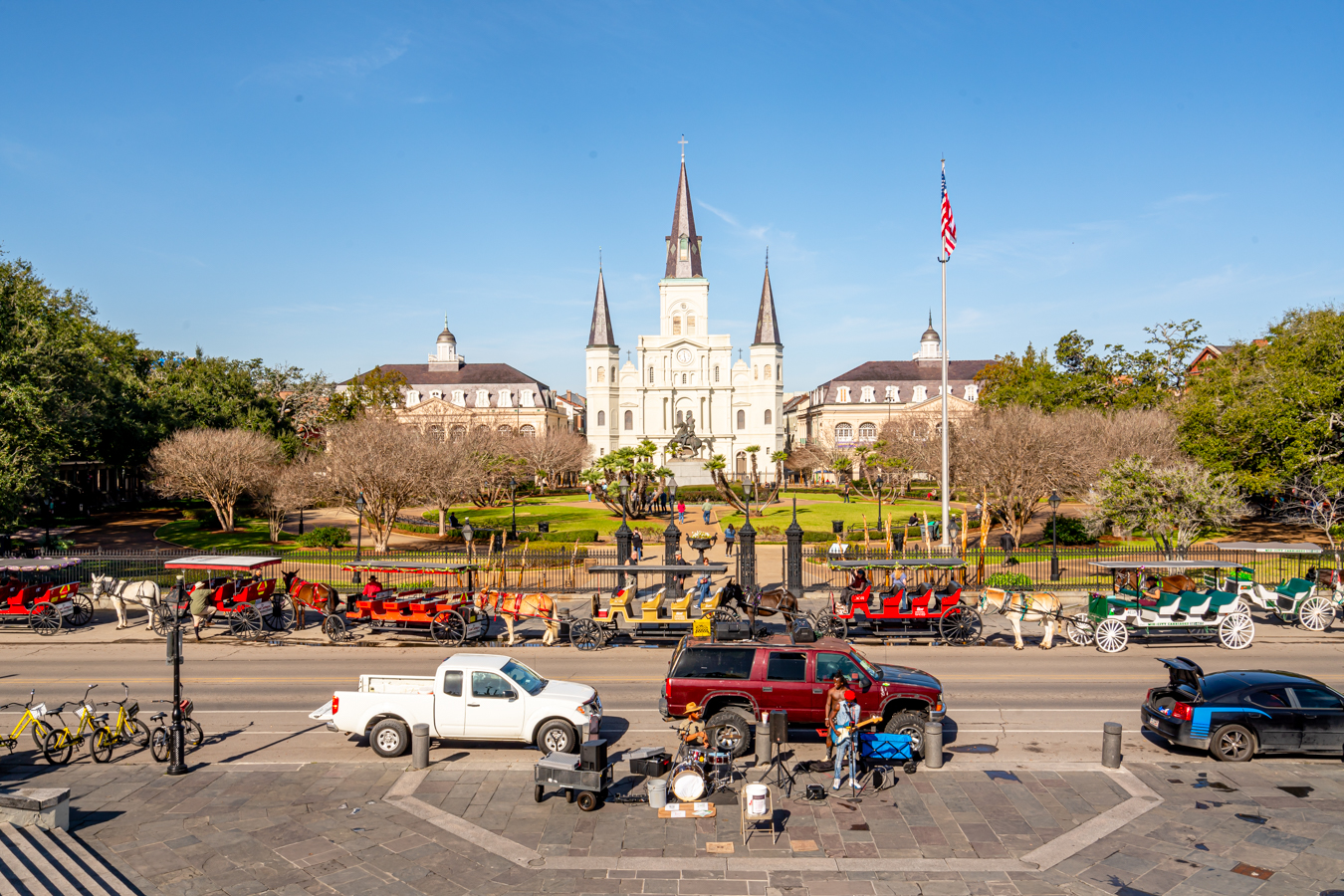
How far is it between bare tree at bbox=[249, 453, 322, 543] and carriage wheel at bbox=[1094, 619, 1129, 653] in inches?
1411

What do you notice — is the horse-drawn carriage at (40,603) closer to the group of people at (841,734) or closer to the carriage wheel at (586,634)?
the carriage wheel at (586,634)

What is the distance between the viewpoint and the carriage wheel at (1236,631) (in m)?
19.8

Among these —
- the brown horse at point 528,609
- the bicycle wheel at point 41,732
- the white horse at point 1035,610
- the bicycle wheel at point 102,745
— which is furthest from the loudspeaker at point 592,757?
the white horse at point 1035,610

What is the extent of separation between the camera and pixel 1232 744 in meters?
12.3

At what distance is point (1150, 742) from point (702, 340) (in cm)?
10736

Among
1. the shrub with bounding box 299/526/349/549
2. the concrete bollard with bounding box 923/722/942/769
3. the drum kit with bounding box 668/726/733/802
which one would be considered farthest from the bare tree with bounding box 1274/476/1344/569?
the shrub with bounding box 299/526/349/549

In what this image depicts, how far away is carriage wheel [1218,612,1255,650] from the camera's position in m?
19.8

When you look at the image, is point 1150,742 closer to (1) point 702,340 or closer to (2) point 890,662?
(2) point 890,662

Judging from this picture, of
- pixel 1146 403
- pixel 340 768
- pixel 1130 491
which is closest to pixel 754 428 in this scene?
pixel 1146 403

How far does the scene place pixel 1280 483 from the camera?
39.1 metres

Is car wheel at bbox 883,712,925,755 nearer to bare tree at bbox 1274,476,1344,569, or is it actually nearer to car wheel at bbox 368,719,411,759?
car wheel at bbox 368,719,411,759

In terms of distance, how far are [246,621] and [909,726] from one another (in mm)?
17694

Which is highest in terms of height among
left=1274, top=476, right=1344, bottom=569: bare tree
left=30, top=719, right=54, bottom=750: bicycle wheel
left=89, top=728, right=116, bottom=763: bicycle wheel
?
left=1274, top=476, right=1344, bottom=569: bare tree

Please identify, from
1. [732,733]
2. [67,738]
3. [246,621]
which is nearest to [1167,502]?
[732,733]
